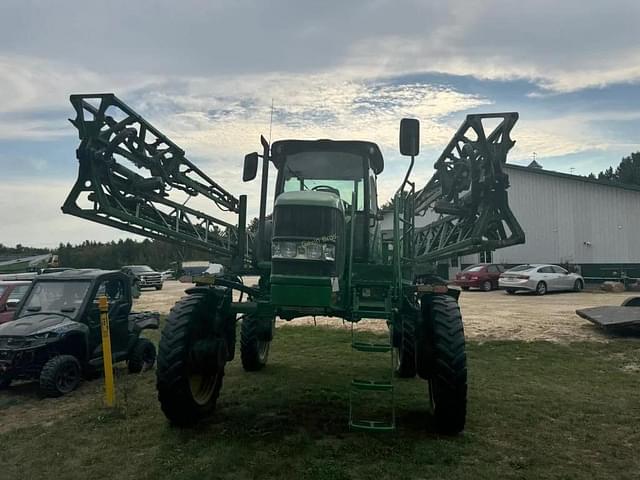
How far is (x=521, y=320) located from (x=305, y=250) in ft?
35.5

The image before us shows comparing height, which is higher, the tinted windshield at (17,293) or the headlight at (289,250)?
the headlight at (289,250)

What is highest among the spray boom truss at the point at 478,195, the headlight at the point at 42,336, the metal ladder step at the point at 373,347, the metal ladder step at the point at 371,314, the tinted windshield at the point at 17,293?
the spray boom truss at the point at 478,195

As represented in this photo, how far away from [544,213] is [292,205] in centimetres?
2700

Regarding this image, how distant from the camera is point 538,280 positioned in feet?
75.2

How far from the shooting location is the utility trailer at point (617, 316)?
11.3m

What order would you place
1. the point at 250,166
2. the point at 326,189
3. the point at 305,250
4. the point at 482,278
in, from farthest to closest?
the point at 482,278, the point at 326,189, the point at 250,166, the point at 305,250

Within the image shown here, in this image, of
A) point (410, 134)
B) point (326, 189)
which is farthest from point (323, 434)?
point (410, 134)

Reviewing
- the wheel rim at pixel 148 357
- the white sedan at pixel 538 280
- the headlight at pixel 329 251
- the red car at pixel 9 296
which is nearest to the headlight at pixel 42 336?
the wheel rim at pixel 148 357

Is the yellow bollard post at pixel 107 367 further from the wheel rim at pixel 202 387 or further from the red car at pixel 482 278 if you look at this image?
the red car at pixel 482 278

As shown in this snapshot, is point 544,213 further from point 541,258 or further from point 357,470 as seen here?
point 357,470

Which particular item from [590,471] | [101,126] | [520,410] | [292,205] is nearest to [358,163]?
[292,205]

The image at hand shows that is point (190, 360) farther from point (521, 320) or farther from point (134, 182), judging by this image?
point (521, 320)

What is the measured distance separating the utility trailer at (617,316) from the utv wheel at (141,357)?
9.03 metres

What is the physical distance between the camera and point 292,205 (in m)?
5.21
